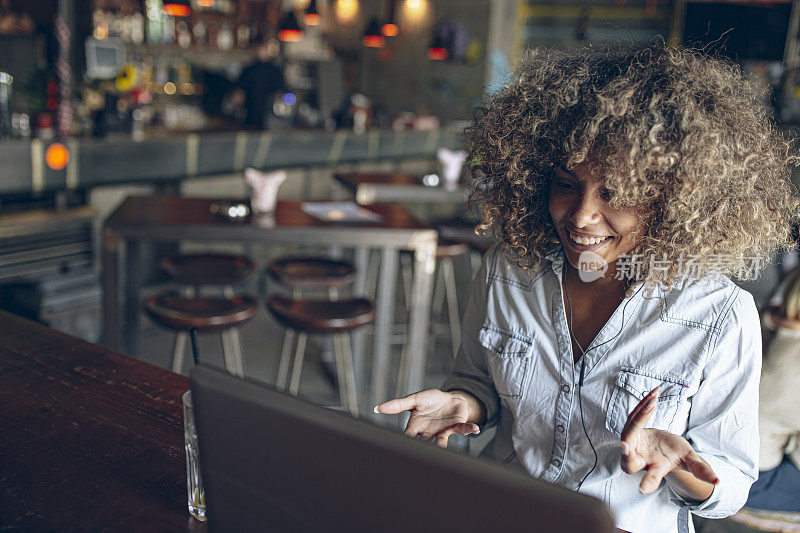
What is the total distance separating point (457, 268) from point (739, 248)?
16.7ft

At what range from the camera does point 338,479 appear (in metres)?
0.62

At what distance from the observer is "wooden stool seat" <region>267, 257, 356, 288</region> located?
3197 mm

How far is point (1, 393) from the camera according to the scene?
124cm

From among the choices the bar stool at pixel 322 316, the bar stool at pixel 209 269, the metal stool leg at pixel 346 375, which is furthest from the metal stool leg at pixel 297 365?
the bar stool at pixel 209 269

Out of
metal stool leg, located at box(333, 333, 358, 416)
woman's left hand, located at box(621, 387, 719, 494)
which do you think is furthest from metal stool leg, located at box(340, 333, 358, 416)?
woman's left hand, located at box(621, 387, 719, 494)

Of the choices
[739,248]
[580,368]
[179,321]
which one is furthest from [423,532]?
[179,321]

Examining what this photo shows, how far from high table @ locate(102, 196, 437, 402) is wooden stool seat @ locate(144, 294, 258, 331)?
0.25 m

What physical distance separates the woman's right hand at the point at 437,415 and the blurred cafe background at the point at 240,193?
1.69 ft

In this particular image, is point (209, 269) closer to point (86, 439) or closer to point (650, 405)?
point (86, 439)

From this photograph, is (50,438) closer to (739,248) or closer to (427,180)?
(739,248)

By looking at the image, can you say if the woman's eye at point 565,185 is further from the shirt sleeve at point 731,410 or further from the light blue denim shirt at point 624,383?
the shirt sleeve at point 731,410

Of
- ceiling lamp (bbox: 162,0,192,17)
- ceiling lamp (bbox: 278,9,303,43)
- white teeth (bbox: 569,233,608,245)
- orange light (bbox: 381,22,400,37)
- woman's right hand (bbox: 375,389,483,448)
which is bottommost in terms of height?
woman's right hand (bbox: 375,389,483,448)

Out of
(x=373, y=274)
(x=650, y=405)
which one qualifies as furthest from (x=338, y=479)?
(x=373, y=274)

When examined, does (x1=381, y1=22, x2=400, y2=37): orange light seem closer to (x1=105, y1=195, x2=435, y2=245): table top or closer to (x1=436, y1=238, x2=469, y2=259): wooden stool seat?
(x1=436, y1=238, x2=469, y2=259): wooden stool seat
